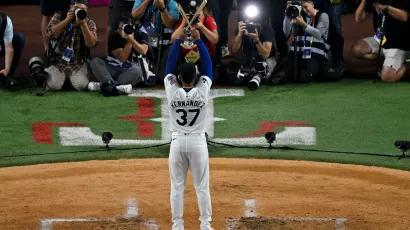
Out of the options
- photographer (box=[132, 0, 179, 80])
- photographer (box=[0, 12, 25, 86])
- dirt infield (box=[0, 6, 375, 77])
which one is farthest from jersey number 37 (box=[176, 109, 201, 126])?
dirt infield (box=[0, 6, 375, 77])

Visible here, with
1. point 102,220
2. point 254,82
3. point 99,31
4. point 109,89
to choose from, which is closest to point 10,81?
point 109,89

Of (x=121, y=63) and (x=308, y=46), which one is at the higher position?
(x=308, y=46)

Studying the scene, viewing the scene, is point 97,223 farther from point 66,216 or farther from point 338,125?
point 338,125

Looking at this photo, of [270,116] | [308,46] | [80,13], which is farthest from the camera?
[308,46]

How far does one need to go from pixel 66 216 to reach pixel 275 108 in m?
5.34

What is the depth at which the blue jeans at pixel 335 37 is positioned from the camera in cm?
1706

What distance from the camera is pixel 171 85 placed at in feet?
33.8

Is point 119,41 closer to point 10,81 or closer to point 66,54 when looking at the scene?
point 66,54

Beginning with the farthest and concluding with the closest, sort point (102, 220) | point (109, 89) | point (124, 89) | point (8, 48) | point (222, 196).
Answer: point (8, 48), point (124, 89), point (109, 89), point (222, 196), point (102, 220)

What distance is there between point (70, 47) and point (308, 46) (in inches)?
156

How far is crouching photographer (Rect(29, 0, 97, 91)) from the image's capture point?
1597 cm

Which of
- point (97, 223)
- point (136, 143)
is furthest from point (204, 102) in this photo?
point (136, 143)

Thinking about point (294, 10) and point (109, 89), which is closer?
point (109, 89)

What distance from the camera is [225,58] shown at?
18.4m
